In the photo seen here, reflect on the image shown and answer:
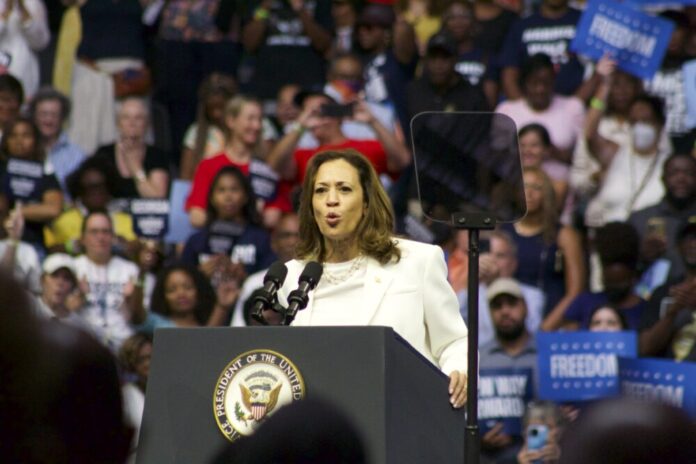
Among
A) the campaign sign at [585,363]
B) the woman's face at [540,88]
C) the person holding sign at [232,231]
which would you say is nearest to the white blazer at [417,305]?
the campaign sign at [585,363]

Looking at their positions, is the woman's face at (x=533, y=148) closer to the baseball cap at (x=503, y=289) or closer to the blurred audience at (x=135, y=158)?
the baseball cap at (x=503, y=289)

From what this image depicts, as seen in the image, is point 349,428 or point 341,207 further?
point 341,207

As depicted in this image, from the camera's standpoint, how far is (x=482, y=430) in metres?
7.23

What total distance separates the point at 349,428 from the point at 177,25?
914cm

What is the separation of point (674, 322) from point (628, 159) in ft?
5.15

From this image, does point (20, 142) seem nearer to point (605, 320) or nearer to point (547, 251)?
point (547, 251)

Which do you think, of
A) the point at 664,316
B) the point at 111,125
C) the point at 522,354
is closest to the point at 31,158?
the point at 111,125

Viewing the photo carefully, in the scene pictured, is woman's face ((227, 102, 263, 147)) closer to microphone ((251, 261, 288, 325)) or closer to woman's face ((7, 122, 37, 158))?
woman's face ((7, 122, 37, 158))

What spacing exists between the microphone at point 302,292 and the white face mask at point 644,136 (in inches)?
206

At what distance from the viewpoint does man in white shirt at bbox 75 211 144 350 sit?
7.87 metres

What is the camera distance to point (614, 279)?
7.68 meters

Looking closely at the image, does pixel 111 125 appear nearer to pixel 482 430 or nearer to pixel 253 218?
pixel 253 218

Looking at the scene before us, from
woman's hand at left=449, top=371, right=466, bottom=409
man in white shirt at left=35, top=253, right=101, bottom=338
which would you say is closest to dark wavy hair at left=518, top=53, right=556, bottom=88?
man in white shirt at left=35, top=253, right=101, bottom=338

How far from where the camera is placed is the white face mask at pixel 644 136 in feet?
27.8
